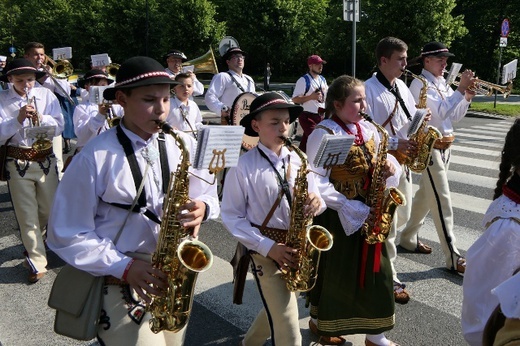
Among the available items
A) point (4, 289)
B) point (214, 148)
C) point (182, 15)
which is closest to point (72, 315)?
point (214, 148)

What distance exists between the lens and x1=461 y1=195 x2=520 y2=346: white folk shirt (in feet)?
7.45

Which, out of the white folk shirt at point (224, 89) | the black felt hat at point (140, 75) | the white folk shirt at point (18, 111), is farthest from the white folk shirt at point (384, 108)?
the white folk shirt at point (224, 89)

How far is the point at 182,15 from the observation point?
34.1 metres

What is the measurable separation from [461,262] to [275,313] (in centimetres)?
280

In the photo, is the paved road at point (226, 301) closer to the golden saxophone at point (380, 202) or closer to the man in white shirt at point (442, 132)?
the man in white shirt at point (442, 132)

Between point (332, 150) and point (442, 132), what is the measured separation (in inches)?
107

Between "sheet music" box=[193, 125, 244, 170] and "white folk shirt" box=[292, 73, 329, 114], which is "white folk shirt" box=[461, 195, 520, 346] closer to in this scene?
"sheet music" box=[193, 125, 244, 170]

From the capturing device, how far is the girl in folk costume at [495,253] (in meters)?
2.27

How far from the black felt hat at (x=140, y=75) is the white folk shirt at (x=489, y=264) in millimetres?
1619

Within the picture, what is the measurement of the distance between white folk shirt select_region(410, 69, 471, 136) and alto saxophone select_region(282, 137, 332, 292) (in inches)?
109

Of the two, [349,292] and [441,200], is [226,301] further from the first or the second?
[441,200]

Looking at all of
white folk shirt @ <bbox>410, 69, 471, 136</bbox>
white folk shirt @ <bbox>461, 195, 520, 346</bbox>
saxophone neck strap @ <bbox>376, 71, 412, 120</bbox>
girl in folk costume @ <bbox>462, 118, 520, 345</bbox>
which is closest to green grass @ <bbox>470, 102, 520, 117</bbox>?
white folk shirt @ <bbox>410, 69, 471, 136</bbox>

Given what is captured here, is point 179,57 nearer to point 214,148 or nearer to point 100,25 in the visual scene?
point 214,148

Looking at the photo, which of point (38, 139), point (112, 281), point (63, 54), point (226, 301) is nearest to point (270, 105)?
point (112, 281)
